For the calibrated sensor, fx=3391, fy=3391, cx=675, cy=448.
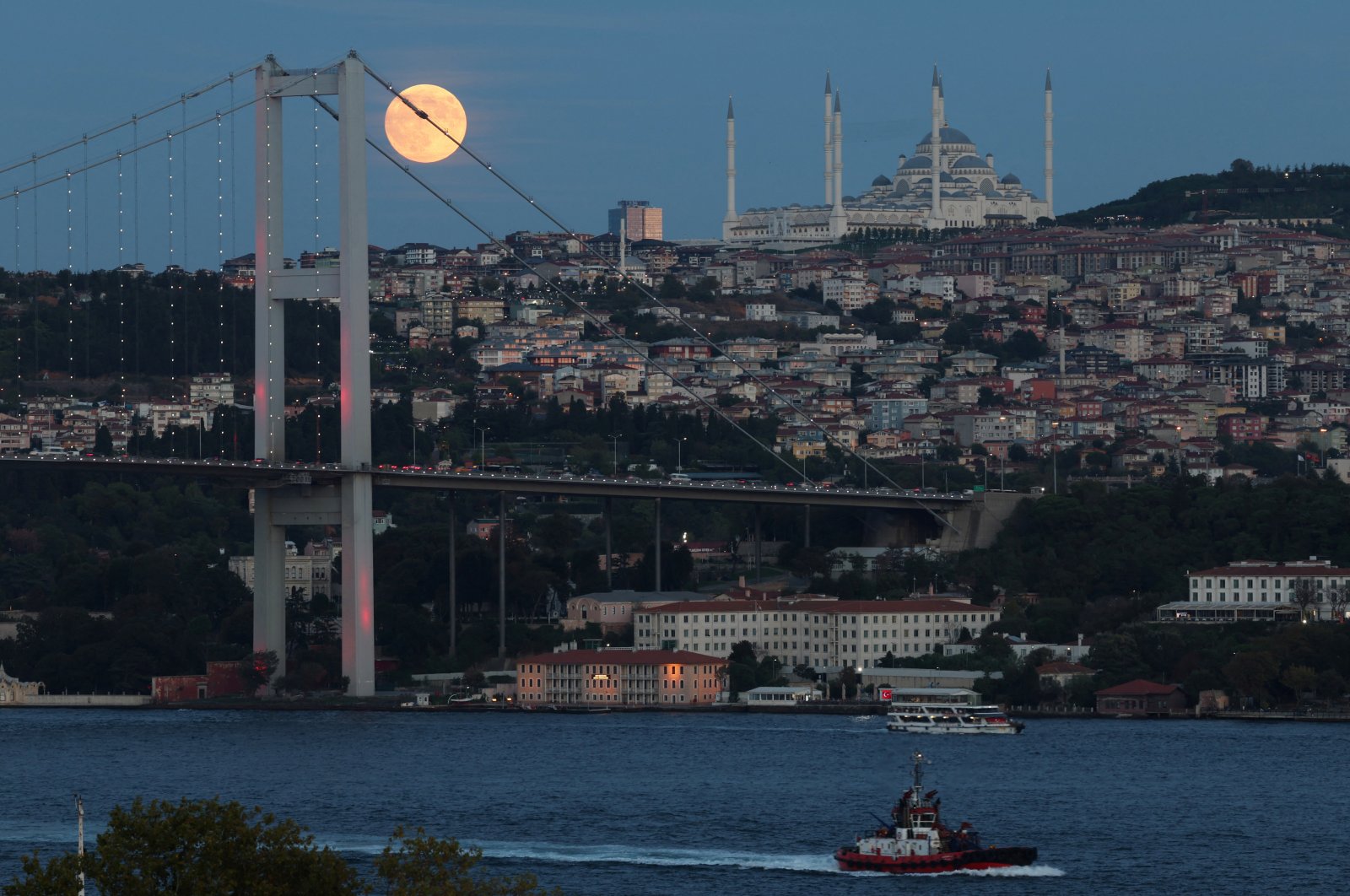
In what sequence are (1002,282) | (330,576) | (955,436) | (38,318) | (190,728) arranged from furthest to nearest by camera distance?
(1002,282) → (955,436) → (38,318) → (330,576) → (190,728)

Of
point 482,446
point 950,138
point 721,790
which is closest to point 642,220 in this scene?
point 950,138

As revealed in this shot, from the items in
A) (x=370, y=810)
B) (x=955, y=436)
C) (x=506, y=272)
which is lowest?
(x=370, y=810)

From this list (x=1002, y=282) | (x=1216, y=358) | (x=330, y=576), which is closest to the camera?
(x=330, y=576)

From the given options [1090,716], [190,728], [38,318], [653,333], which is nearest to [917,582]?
[1090,716]

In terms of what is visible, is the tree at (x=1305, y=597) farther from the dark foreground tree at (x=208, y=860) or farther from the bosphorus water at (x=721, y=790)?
the dark foreground tree at (x=208, y=860)

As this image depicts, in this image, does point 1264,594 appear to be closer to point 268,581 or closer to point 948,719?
point 948,719

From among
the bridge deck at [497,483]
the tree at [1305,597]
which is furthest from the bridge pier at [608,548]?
the tree at [1305,597]

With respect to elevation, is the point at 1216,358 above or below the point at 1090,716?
above

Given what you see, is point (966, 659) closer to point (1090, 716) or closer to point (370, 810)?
point (1090, 716)

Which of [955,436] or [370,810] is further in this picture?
[955,436]
